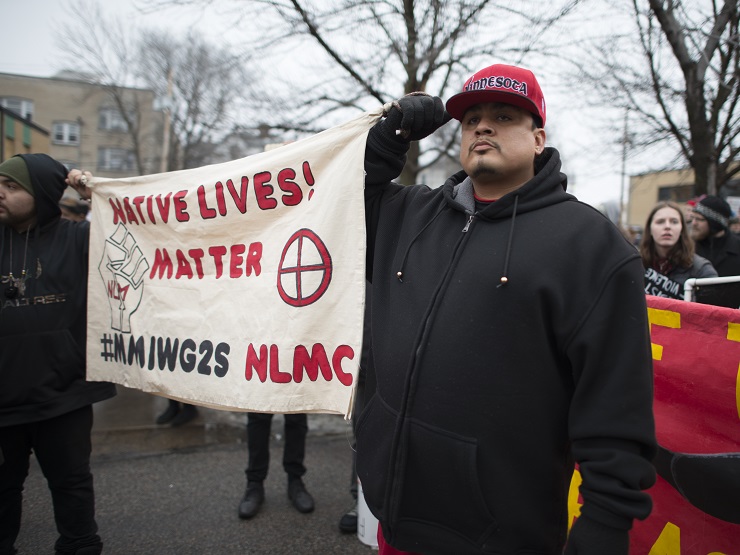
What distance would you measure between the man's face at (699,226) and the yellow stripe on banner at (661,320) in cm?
283

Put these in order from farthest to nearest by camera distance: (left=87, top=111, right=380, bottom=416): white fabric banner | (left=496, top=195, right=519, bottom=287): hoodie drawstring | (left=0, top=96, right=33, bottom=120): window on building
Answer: (left=0, top=96, right=33, bottom=120): window on building < (left=87, top=111, right=380, bottom=416): white fabric banner < (left=496, top=195, right=519, bottom=287): hoodie drawstring

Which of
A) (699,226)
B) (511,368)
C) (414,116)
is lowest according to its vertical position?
(511,368)

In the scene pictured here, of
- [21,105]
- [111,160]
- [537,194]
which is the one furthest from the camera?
[111,160]

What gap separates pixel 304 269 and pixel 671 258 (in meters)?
2.68

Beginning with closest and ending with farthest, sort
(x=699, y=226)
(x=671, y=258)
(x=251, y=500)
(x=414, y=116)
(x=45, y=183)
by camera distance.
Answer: (x=414, y=116) < (x=45, y=183) < (x=251, y=500) < (x=671, y=258) < (x=699, y=226)

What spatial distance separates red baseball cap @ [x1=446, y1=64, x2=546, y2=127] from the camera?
1.59 metres

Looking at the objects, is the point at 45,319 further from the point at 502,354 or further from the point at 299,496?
the point at 502,354

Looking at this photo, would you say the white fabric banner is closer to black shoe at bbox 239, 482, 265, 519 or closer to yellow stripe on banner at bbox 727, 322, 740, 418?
black shoe at bbox 239, 482, 265, 519

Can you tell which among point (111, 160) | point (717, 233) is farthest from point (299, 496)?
point (111, 160)

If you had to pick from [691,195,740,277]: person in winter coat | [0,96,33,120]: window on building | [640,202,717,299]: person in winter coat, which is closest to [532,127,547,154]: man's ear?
[640,202,717,299]: person in winter coat

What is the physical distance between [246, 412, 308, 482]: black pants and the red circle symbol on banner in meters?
1.45

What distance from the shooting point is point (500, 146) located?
1.63 m

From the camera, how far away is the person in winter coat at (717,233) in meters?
4.51

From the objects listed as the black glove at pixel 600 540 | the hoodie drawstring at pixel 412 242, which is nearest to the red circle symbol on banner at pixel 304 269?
the hoodie drawstring at pixel 412 242
